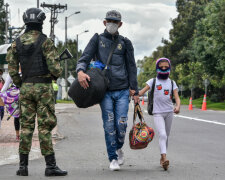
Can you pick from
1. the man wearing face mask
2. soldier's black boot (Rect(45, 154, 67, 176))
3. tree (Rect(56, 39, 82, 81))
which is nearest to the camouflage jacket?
the man wearing face mask

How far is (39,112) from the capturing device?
588 centimetres

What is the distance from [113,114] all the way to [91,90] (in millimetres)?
555

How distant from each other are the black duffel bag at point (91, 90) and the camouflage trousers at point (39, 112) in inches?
12.7

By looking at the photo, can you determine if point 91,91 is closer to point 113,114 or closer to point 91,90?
point 91,90

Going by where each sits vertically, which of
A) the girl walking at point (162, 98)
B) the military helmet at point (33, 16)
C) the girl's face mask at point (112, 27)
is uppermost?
the military helmet at point (33, 16)

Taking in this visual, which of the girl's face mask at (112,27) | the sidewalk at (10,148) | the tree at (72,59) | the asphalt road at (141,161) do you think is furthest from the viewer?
the tree at (72,59)

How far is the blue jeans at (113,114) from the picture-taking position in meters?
6.42

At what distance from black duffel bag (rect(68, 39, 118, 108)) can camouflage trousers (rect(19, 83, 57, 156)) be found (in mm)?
322

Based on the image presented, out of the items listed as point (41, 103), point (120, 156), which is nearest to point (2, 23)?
point (120, 156)

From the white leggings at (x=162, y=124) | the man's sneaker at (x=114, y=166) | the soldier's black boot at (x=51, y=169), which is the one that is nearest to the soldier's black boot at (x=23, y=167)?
the soldier's black boot at (x=51, y=169)

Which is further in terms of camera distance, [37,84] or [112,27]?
[112,27]

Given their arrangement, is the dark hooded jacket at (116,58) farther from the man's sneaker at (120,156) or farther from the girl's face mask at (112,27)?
the man's sneaker at (120,156)

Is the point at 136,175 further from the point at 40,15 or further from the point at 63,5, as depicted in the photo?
the point at 63,5

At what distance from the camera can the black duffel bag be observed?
20.0 ft
